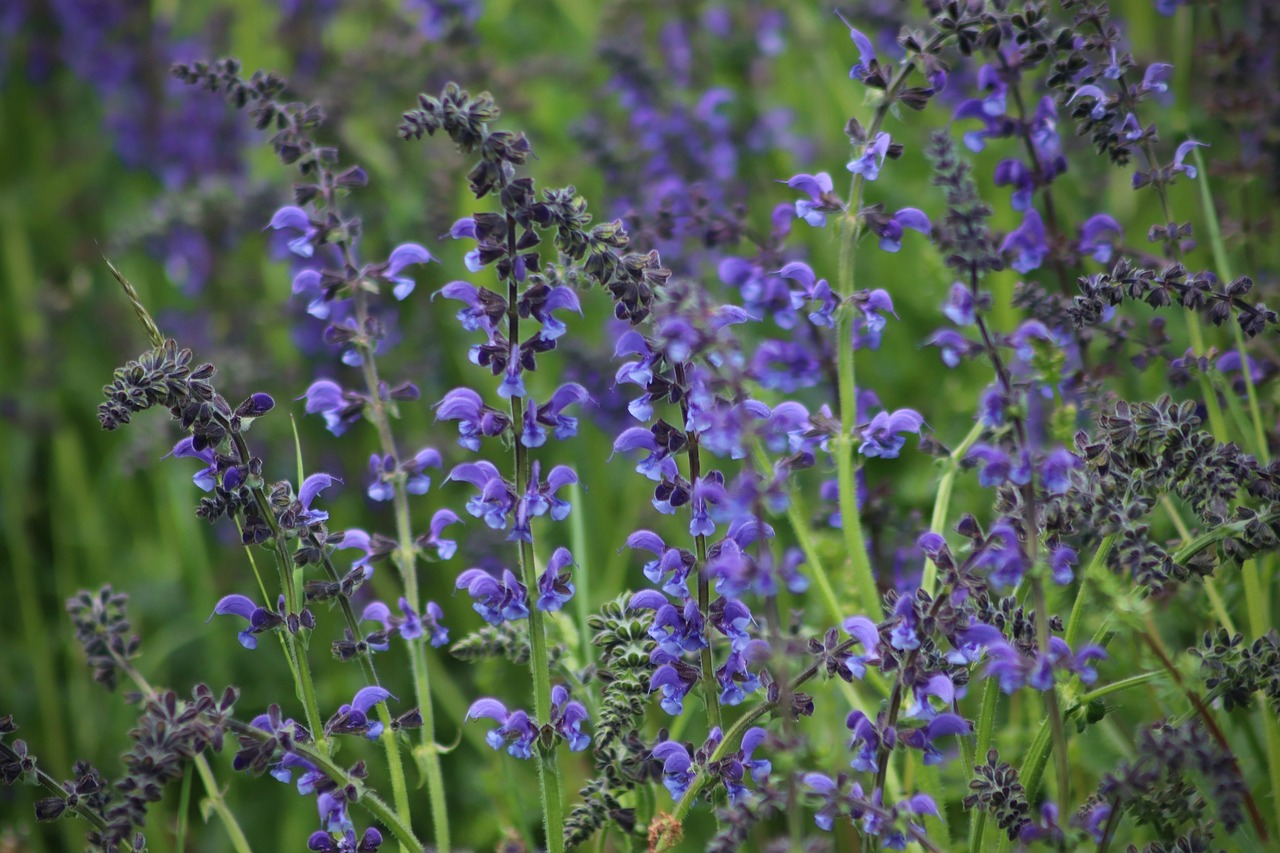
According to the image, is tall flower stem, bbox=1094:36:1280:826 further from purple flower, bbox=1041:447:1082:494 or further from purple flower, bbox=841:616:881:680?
purple flower, bbox=841:616:881:680

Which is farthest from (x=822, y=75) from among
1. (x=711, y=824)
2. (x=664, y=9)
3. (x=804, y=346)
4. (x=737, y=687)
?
(x=737, y=687)

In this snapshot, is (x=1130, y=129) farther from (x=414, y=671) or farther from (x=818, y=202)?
(x=414, y=671)

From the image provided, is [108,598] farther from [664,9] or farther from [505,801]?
[664,9]

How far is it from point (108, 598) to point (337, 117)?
257 cm

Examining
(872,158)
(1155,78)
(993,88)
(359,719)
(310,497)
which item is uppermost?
(993,88)

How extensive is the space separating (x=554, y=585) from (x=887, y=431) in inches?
29.9

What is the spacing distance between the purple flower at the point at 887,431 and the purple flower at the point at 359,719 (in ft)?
3.59

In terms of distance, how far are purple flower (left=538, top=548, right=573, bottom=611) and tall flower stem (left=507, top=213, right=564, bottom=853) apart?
0.02m

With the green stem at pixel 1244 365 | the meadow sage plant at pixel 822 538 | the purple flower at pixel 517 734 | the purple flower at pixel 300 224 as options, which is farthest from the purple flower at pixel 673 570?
the green stem at pixel 1244 365

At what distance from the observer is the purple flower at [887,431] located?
2268mm

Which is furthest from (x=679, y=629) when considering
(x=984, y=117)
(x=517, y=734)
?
(x=984, y=117)

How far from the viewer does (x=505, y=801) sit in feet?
9.87

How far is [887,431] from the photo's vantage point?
2291mm

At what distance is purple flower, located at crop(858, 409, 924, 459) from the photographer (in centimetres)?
227
